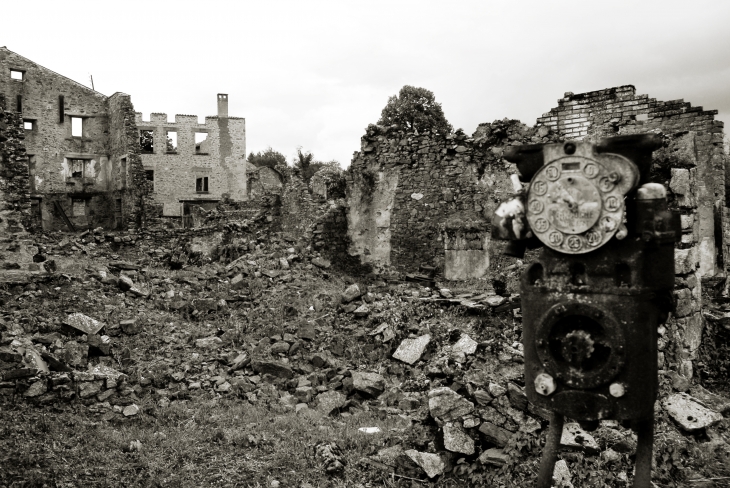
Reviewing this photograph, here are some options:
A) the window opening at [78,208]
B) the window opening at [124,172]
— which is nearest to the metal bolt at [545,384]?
the window opening at [124,172]

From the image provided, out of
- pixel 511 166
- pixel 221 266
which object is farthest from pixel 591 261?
pixel 221 266

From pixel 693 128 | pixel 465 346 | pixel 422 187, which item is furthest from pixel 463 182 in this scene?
pixel 693 128

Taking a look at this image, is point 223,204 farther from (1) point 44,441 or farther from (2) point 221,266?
(1) point 44,441

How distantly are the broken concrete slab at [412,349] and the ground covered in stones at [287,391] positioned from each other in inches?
0.8

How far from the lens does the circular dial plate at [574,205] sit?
2744 millimetres

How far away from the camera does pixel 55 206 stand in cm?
2464

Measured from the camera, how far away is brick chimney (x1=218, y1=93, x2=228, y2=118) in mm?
31844

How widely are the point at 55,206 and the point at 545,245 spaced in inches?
1027

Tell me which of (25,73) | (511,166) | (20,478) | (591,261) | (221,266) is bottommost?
(20,478)

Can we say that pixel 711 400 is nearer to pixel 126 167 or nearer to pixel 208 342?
pixel 208 342

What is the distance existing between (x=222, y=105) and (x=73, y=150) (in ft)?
29.7

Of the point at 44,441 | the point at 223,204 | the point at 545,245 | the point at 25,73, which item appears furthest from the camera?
the point at 25,73

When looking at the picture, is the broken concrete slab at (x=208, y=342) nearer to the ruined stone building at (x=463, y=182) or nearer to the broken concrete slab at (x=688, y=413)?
the ruined stone building at (x=463, y=182)

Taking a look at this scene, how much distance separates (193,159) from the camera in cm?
3058
